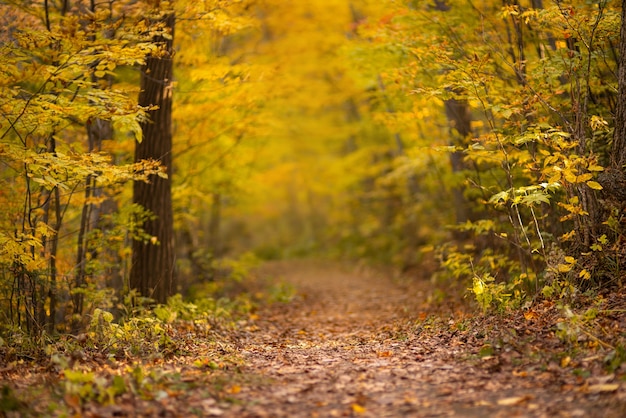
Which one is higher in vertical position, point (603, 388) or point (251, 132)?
point (251, 132)

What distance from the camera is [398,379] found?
5.23 metres

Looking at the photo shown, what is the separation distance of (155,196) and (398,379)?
5.03 metres

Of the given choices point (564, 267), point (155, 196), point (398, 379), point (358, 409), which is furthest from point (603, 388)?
point (155, 196)

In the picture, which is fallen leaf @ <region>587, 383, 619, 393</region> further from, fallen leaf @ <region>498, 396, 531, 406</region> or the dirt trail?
fallen leaf @ <region>498, 396, 531, 406</region>

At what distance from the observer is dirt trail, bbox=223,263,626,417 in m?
4.34

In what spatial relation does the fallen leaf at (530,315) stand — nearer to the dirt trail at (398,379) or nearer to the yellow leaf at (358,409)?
the dirt trail at (398,379)

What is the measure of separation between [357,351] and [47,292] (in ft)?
13.7

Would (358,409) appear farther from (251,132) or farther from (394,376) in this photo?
(251,132)

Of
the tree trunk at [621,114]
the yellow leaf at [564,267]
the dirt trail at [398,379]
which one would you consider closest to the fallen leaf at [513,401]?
the dirt trail at [398,379]

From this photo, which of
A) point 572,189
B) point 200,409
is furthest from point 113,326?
point 572,189

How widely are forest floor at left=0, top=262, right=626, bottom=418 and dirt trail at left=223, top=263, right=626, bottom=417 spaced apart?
11 mm

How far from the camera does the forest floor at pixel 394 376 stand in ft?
14.3

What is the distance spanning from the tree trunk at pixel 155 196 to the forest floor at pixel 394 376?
175 centimetres

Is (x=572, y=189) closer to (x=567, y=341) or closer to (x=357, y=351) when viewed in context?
(x=567, y=341)
